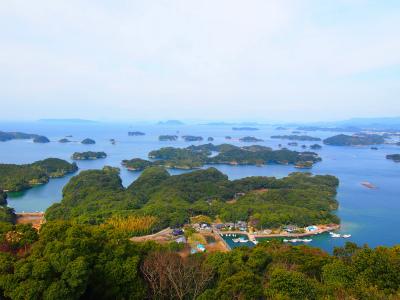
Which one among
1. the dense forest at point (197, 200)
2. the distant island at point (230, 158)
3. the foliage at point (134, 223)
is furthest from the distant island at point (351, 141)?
the foliage at point (134, 223)

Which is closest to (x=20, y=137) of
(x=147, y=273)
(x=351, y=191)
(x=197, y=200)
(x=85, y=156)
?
(x=85, y=156)

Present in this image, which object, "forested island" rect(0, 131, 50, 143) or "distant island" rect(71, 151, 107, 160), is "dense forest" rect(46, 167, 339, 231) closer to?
"distant island" rect(71, 151, 107, 160)

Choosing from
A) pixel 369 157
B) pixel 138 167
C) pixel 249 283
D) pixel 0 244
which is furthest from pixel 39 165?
pixel 369 157

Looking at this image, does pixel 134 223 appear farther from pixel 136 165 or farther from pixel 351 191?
pixel 136 165

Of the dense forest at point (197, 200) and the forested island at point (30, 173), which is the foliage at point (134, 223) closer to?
the dense forest at point (197, 200)

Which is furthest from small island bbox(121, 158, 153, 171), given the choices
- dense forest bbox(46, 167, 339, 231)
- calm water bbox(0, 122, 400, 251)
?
dense forest bbox(46, 167, 339, 231)

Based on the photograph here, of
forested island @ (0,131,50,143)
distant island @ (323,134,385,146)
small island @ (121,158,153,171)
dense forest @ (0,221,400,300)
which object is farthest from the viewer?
distant island @ (323,134,385,146)
